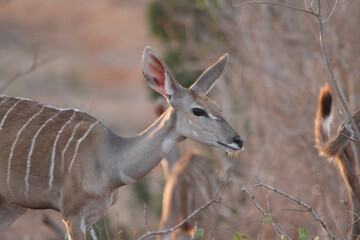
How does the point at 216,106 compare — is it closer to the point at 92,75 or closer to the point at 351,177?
the point at 351,177

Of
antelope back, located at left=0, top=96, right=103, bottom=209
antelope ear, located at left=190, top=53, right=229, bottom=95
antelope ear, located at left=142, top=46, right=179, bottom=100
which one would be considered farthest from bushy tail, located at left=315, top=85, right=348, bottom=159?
antelope back, located at left=0, top=96, right=103, bottom=209

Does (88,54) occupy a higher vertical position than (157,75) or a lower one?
lower

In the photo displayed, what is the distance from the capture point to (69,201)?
3.92 meters

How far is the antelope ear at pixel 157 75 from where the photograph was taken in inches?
161

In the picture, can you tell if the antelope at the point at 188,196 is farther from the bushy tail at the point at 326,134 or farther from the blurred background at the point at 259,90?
the bushy tail at the point at 326,134

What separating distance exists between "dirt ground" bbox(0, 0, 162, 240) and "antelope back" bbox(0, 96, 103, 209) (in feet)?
42.8

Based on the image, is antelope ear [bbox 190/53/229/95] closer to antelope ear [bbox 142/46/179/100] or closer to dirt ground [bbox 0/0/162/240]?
antelope ear [bbox 142/46/179/100]

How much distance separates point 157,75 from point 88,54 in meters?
21.4

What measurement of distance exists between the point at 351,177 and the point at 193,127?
48.9 inches

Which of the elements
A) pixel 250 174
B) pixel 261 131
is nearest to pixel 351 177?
pixel 250 174

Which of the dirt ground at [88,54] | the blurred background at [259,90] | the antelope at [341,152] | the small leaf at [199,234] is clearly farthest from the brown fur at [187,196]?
the dirt ground at [88,54]

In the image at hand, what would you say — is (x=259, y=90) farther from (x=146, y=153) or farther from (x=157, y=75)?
(x=146, y=153)

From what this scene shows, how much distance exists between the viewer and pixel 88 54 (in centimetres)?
2527

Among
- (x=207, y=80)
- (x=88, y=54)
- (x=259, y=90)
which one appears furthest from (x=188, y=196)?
(x=88, y=54)
